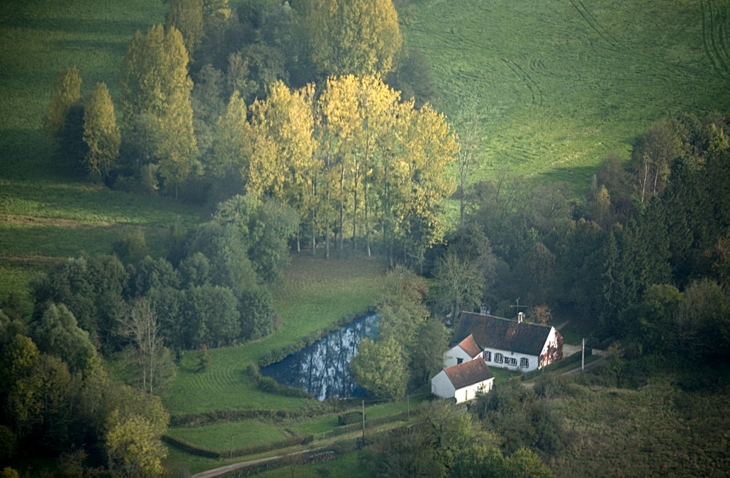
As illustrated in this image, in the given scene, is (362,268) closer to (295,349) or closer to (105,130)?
(295,349)

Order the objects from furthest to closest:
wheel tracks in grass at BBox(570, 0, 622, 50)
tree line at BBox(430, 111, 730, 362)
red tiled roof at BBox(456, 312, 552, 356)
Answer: wheel tracks in grass at BBox(570, 0, 622, 50) → red tiled roof at BBox(456, 312, 552, 356) → tree line at BBox(430, 111, 730, 362)

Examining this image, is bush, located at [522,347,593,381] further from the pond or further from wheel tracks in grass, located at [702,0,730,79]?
wheel tracks in grass, located at [702,0,730,79]

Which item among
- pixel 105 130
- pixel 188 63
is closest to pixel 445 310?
pixel 105 130

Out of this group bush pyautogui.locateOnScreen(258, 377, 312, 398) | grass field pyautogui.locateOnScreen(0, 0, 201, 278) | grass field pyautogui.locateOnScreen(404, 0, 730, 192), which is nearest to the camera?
bush pyautogui.locateOnScreen(258, 377, 312, 398)

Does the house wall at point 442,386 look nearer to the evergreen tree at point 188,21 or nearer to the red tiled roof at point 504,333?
the red tiled roof at point 504,333

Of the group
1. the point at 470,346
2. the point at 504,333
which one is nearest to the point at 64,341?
the point at 470,346

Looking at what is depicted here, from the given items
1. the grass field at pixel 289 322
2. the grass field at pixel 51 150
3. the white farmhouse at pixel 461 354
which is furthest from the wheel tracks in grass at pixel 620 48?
the white farmhouse at pixel 461 354

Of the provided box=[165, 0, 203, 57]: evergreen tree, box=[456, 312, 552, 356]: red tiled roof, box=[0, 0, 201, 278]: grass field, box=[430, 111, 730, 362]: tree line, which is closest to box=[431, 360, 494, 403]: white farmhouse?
box=[456, 312, 552, 356]: red tiled roof
